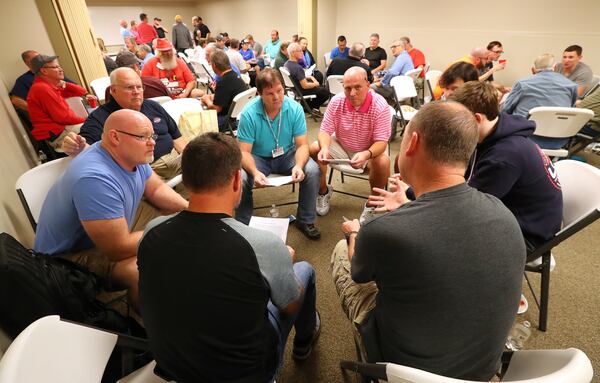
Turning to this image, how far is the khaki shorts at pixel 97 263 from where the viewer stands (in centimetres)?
150

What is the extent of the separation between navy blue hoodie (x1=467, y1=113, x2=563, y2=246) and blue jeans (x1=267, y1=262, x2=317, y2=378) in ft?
3.02

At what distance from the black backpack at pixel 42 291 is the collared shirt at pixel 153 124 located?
1233mm

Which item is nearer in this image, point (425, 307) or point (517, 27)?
point (425, 307)

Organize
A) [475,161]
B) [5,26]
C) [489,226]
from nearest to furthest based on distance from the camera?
1. [489,226]
2. [475,161]
3. [5,26]

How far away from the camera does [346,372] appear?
5.00 ft

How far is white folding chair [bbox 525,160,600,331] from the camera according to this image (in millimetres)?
1386

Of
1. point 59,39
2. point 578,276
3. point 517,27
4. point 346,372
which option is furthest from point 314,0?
point 346,372

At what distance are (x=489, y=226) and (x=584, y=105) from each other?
12.3ft

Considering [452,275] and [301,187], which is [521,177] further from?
[301,187]

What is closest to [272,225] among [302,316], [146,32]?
[302,316]

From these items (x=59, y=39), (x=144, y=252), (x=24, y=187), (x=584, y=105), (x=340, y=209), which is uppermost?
(x=59, y=39)

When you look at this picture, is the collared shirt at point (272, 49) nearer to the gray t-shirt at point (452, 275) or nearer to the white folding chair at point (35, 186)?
the white folding chair at point (35, 186)

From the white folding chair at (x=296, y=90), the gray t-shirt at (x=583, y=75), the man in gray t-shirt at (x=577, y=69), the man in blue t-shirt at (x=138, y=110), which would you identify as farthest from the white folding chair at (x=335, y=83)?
the gray t-shirt at (x=583, y=75)

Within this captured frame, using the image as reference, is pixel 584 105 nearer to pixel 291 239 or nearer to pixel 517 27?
pixel 517 27
